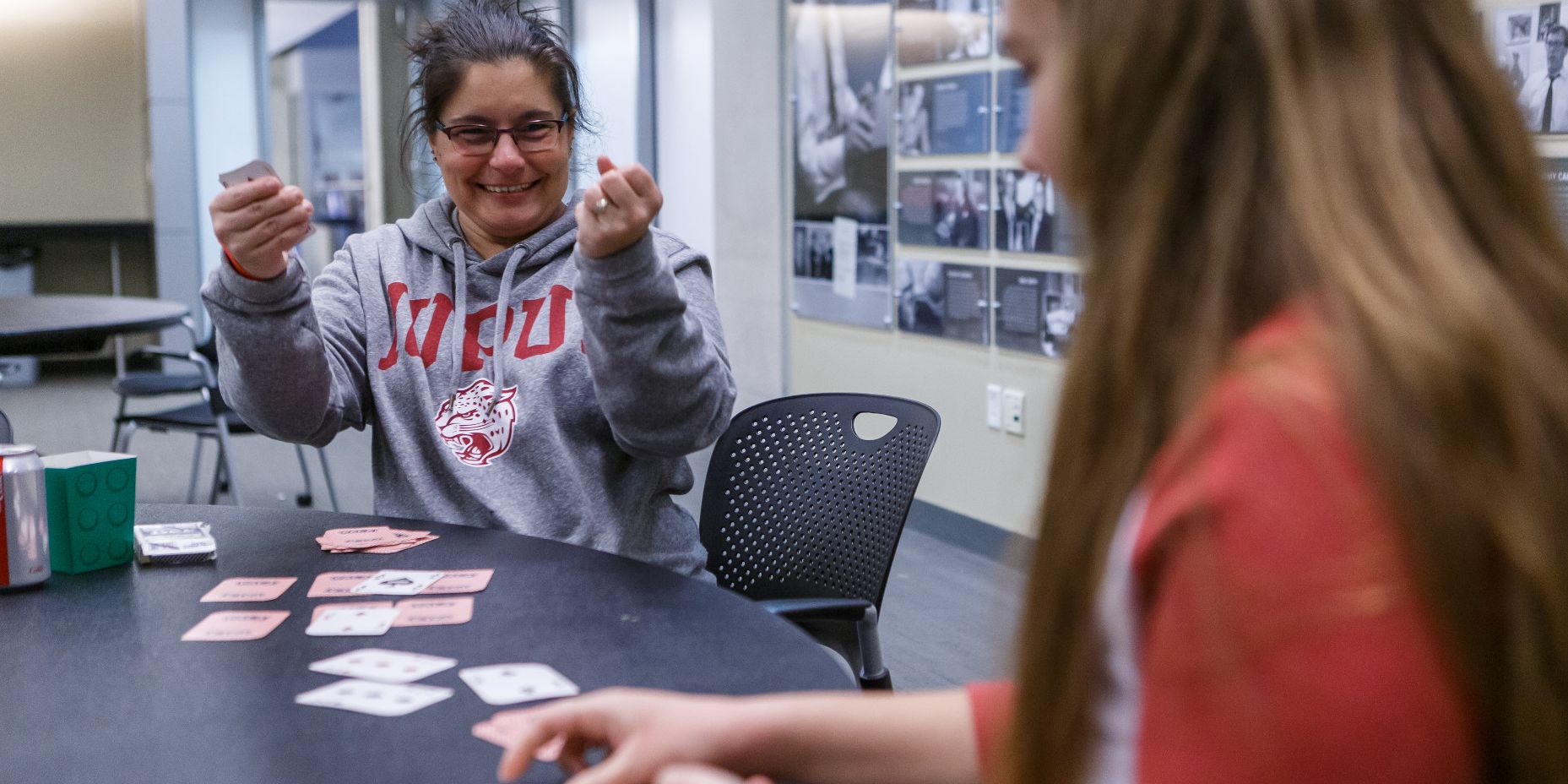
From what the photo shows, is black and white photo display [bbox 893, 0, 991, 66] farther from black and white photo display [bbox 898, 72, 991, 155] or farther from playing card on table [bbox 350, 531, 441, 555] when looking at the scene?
playing card on table [bbox 350, 531, 441, 555]

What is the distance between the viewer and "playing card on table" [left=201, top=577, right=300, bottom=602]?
1.31 meters

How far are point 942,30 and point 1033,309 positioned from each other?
3.15 ft

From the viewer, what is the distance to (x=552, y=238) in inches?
74.8

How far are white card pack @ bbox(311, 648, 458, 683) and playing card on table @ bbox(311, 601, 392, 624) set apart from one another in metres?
0.13

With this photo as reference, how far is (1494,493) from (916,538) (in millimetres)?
4083

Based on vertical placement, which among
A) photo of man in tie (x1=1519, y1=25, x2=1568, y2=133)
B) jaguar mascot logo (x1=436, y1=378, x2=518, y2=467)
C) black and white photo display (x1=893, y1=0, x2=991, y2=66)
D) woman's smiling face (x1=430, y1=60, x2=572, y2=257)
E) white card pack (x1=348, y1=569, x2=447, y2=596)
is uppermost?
black and white photo display (x1=893, y1=0, x2=991, y2=66)

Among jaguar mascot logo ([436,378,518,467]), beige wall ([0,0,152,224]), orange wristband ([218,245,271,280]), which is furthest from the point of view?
beige wall ([0,0,152,224])

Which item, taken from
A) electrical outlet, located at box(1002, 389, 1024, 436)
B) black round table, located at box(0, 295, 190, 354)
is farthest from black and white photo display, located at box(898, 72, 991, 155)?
black round table, located at box(0, 295, 190, 354)

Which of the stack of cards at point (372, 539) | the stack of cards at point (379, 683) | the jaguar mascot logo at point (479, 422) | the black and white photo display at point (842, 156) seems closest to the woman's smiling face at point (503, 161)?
the jaguar mascot logo at point (479, 422)

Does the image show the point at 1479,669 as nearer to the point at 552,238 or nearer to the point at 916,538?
the point at 552,238

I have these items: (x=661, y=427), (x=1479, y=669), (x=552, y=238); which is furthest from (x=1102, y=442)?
(x=552, y=238)

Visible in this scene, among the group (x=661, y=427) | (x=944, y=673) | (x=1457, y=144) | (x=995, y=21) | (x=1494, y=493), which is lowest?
(x=944, y=673)

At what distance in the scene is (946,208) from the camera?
14.2ft

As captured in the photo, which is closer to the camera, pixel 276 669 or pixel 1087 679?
pixel 1087 679
